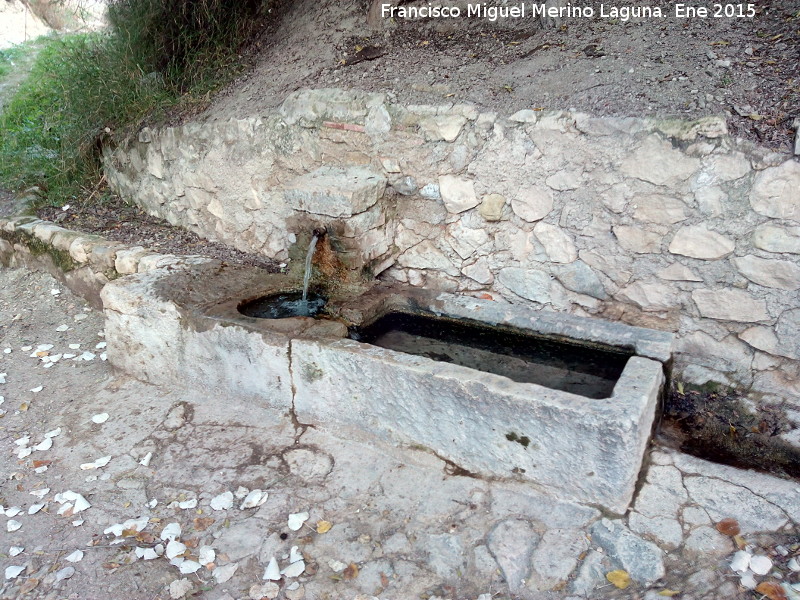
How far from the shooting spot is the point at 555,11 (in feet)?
10.1

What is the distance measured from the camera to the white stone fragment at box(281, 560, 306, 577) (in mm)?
A: 1886

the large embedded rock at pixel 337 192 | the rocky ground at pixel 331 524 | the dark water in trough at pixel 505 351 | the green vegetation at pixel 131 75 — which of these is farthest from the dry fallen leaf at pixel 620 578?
the green vegetation at pixel 131 75

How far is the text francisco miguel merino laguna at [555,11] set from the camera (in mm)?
2754

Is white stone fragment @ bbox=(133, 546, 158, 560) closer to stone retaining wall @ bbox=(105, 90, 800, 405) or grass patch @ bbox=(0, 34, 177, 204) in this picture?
stone retaining wall @ bbox=(105, 90, 800, 405)

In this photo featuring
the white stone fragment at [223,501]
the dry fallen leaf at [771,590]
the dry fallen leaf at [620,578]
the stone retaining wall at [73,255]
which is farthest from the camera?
the stone retaining wall at [73,255]

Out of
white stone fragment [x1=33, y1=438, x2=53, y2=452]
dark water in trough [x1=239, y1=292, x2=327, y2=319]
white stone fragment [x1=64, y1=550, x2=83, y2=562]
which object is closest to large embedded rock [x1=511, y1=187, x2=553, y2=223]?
dark water in trough [x1=239, y1=292, x2=327, y2=319]

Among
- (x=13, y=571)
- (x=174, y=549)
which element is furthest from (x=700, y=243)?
(x=13, y=571)

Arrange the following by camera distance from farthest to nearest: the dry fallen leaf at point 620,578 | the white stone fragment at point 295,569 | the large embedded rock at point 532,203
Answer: the large embedded rock at point 532,203 < the white stone fragment at point 295,569 < the dry fallen leaf at point 620,578

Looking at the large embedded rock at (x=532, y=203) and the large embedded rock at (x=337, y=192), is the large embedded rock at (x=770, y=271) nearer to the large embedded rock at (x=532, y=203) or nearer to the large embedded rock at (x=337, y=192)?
the large embedded rock at (x=532, y=203)

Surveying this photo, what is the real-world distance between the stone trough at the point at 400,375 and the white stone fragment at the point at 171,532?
614mm

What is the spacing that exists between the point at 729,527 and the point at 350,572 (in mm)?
1197

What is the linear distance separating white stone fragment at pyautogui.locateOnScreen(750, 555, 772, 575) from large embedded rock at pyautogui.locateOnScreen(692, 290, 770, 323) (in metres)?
0.94

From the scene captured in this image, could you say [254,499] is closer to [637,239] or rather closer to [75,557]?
[75,557]

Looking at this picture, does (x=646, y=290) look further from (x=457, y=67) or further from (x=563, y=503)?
(x=457, y=67)
